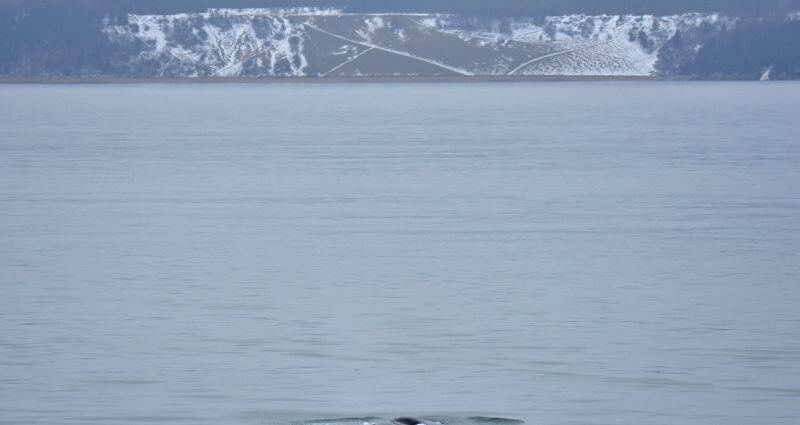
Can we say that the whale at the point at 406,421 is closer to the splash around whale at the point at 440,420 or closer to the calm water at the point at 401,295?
the splash around whale at the point at 440,420

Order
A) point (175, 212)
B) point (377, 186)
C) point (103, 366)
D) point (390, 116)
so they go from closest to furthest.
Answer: point (103, 366)
point (175, 212)
point (377, 186)
point (390, 116)

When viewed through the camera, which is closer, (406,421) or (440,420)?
(406,421)

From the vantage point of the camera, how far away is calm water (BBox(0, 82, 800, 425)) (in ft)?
50.3

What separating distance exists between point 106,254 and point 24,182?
15.1 m

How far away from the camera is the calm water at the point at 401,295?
15320 millimetres

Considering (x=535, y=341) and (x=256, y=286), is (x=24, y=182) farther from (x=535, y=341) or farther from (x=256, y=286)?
(x=535, y=341)

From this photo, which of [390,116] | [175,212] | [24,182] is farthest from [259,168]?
[390,116]

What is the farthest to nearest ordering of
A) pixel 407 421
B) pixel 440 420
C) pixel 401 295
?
1. pixel 401 295
2. pixel 440 420
3. pixel 407 421

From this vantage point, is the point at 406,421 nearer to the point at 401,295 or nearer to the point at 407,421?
the point at 407,421

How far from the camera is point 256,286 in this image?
70.7 ft

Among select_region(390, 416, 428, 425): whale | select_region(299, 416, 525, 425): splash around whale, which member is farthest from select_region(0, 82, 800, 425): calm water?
select_region(390, 416, 428, 425): whale

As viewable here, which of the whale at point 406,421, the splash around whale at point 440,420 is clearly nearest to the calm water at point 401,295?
the splash around whale at point 440,420

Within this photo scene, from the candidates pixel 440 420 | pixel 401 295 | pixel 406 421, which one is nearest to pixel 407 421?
pixel 406 421

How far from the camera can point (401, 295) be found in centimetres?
2066
